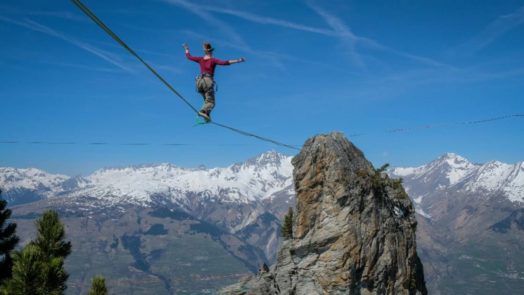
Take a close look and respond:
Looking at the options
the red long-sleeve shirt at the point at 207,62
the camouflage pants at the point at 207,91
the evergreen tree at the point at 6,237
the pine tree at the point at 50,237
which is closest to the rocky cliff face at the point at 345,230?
the pine tree at the point at 50,237

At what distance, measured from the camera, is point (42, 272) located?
29.0m

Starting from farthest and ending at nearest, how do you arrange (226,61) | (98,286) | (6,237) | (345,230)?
(6,237) → (345,230) → (98,286) → (226,61)

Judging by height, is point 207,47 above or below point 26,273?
above

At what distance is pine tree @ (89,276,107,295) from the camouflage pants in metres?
14.2

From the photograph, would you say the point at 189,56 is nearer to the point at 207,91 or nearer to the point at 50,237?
the point at 207,91

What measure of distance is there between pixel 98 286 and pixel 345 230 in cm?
2247

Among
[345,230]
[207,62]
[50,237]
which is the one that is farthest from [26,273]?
[345,230]

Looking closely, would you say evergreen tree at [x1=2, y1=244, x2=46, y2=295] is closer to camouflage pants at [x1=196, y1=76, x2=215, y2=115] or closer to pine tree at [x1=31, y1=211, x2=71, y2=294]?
pine tree at [x1=31, y1=211, x2=71, y2=294]

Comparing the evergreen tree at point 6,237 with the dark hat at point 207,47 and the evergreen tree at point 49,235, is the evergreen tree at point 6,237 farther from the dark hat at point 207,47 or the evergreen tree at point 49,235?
the dark hat at point 207,47

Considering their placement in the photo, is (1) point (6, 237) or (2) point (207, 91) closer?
(2) point (207, 91)

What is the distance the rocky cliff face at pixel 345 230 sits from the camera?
4144 cm

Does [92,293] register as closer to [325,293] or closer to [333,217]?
[325,293]

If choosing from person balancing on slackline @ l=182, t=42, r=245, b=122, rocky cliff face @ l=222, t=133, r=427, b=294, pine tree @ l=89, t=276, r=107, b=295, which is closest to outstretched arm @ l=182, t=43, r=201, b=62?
person balancing on slackline @ l=182, t=42, r=245, b=122

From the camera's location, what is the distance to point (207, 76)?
22.2m
